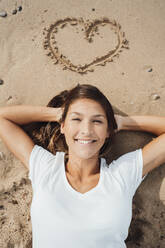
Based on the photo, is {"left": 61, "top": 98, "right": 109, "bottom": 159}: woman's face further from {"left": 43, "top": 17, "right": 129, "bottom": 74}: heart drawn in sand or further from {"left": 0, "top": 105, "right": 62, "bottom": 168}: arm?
{"left": 43, "top": 17, "right": 129, "bottom": 74}: heart drawn in sand


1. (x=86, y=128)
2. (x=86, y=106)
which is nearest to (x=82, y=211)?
(x=86, y=128)

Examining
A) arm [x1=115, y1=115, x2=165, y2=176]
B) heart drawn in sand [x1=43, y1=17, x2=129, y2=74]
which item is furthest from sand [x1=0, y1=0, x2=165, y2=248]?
arm [x1=115, y1=115, x2=165, y2=176]

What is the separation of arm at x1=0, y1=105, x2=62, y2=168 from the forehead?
1.39 feet

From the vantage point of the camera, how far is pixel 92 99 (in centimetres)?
247

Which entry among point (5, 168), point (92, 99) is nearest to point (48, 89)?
point (92, 99)

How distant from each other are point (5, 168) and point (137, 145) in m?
1.91

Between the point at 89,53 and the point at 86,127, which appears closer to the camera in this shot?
the point at 86,127

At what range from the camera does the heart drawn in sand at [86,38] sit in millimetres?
3382

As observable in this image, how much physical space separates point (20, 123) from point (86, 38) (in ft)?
5.60

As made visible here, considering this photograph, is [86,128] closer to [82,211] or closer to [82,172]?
[82,172]

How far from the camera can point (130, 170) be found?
2.52 metres

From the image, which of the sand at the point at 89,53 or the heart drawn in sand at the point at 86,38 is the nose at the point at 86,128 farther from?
the heart drawn in sand at the point at 86,38

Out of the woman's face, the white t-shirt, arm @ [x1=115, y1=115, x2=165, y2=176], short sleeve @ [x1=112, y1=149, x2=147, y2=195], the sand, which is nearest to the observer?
the white t-shirt

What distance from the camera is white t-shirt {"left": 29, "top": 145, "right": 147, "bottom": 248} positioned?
2236mm
